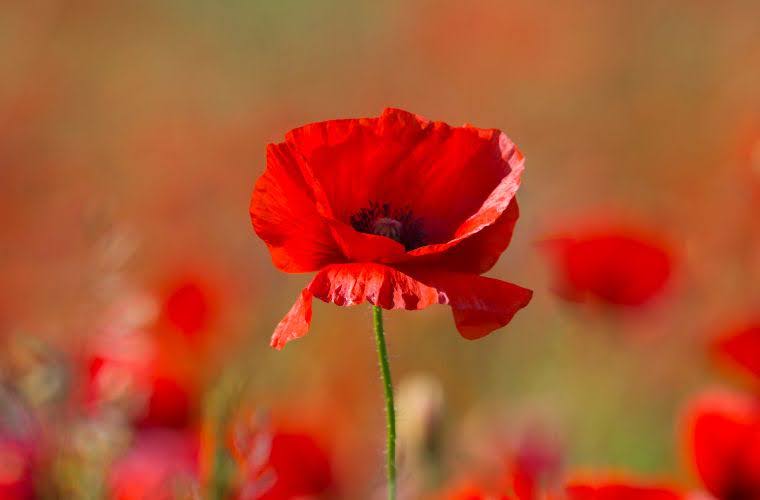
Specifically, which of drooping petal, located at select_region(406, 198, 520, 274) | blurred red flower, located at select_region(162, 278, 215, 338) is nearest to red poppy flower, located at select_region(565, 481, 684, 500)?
drooping petal, located at select_region(406, 198, 520, 274)

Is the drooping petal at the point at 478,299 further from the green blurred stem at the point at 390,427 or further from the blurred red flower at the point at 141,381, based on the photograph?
the blurred red flower at the point at 141,381

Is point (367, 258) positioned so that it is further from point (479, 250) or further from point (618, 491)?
point (618, 491)

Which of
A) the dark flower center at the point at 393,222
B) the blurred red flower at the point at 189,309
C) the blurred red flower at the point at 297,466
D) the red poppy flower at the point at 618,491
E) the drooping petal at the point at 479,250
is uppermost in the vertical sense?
the blurred red flower at the point at 189,309

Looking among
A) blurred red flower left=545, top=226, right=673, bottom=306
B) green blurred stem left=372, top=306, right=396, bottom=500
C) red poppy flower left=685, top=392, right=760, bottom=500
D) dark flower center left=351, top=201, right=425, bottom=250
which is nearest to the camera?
green blurred stem left=372, top=306, right=396, bottom=500

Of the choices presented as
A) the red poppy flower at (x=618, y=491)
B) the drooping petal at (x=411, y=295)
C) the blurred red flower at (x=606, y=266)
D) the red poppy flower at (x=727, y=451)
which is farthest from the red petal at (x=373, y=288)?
the blurred red flower at (x=606, y=266)

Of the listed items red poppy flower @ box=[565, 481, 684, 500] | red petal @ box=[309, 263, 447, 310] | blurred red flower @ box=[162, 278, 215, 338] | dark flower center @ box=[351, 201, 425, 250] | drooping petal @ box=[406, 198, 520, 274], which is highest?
blurred red flower @ box=[162, 278, 215, 338]

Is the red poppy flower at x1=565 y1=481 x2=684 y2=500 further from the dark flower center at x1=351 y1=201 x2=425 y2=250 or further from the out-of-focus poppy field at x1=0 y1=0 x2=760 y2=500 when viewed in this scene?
the dark flower center at x1=351 y1=201 x2=425 y2=250

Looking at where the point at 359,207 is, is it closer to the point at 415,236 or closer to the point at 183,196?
the point at 415,236

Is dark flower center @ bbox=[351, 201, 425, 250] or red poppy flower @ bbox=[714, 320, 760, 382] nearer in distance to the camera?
dark flower center @ bbox=[351, 201, 425, 250]
